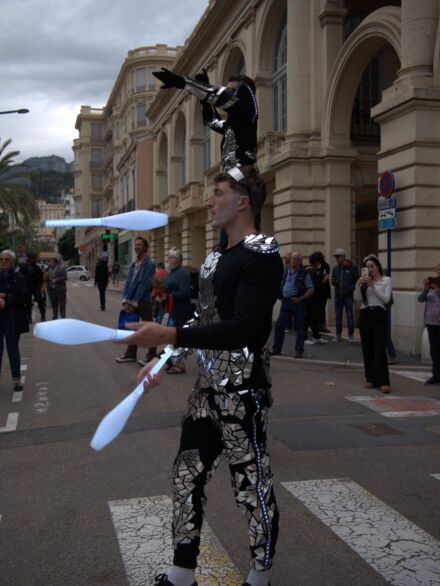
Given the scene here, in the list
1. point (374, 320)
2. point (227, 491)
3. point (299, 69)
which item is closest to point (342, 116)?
point (299, 69)

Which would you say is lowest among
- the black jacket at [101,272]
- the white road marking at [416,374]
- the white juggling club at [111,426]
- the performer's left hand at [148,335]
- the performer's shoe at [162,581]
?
the white road marking at [416,374]

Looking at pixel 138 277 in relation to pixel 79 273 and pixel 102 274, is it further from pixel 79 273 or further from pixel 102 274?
pixel 79 273

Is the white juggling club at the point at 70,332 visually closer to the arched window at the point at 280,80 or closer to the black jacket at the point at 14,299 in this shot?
the black jacket at the point at 14,299

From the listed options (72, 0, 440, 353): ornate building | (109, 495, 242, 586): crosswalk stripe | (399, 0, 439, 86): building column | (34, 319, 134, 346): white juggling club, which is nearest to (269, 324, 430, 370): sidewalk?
(72, 0, 440, 353): ornate building

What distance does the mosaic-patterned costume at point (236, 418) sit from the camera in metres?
2.87

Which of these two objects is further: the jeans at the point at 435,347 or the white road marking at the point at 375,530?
the jeans at the point at 435,347

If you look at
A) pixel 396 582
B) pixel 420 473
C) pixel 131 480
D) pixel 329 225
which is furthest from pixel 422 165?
pixel 396 582

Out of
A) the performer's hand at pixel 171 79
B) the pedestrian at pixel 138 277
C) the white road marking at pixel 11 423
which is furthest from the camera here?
the pedestrian at pixel 138 277

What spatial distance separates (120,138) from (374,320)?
55.0 metres

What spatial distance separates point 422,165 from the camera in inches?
490

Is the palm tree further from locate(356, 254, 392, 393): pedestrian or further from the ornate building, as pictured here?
locate(356, 254, 392, 393): pedestrian

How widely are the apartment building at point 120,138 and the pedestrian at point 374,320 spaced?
83.4 feet

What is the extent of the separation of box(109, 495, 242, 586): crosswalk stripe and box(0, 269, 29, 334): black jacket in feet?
15.8

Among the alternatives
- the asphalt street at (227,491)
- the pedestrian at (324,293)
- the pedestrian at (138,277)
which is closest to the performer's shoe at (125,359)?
the pedestrian at (138,277)
